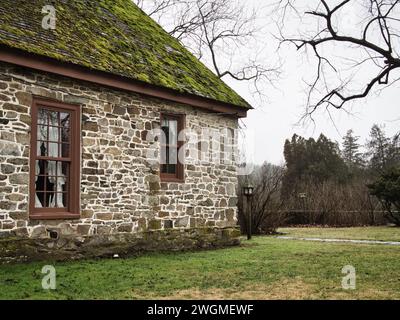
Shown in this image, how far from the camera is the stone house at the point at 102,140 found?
9.12 metres

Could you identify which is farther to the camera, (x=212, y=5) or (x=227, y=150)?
(x=212, y=5)

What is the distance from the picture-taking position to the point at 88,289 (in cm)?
696

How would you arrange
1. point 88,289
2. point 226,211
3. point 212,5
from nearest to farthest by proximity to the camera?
point 88,289 < point 226,211 < point 212,5

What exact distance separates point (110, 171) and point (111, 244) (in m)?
1.60

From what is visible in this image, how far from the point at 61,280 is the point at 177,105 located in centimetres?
602

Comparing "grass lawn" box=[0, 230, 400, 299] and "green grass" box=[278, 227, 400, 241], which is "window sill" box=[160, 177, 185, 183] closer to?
"grass lawn" box=[0, 230, 400, 299]

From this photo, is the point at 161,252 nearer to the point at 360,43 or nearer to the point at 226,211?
the point at 226,211

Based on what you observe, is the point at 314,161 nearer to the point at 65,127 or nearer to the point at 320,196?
the point at 320,196

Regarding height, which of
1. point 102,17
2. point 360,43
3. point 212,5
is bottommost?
point 360,43

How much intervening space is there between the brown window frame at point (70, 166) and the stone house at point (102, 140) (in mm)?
21

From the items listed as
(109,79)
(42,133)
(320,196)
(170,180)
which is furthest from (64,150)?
(320,196)

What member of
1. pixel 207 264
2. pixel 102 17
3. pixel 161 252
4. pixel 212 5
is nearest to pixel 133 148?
pixel 161 252

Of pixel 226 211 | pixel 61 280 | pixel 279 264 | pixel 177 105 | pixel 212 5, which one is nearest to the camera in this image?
pixel 61 280

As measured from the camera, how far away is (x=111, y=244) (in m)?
10.5
